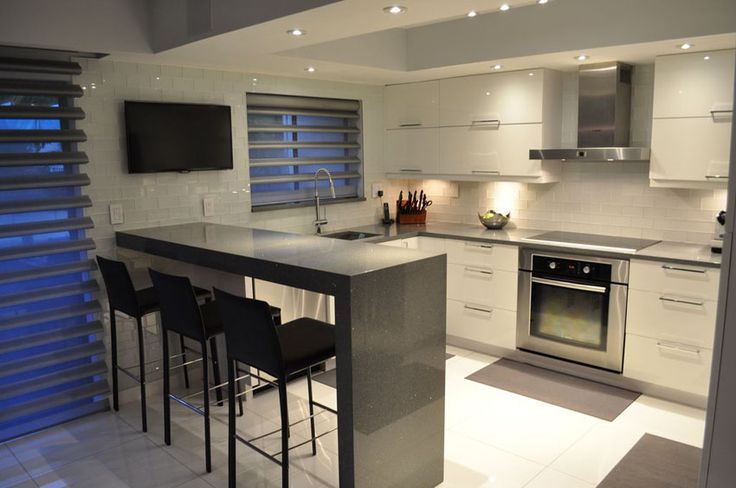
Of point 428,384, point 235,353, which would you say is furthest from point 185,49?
point 428,384

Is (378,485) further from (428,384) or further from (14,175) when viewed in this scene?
(14,175)

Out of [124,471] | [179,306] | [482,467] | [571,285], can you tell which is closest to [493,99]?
[571,285]

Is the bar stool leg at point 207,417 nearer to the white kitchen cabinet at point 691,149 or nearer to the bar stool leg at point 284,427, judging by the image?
the bar stool leg at point 284,427

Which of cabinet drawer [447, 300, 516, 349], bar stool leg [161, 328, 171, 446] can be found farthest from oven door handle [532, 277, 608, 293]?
bar stool leg [161, 328, 171, 446]

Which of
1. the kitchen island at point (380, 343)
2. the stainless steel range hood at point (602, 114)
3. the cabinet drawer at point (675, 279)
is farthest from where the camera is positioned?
the stainless steel range hood at point (602, 114)

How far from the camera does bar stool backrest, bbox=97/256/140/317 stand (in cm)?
338

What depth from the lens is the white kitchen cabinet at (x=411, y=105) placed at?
201 inches

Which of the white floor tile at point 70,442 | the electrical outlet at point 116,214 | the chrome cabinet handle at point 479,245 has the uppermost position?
the electrical outlet at point 116,214

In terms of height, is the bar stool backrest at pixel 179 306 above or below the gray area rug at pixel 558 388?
above

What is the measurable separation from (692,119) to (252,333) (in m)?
3.07

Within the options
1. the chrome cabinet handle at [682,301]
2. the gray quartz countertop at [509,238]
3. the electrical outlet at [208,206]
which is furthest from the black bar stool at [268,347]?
the chrome cabinet handle at [682,301]

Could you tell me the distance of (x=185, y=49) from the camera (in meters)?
3.43

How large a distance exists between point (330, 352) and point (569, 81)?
3.16 meters

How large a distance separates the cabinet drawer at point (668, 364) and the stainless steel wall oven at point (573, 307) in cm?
9
